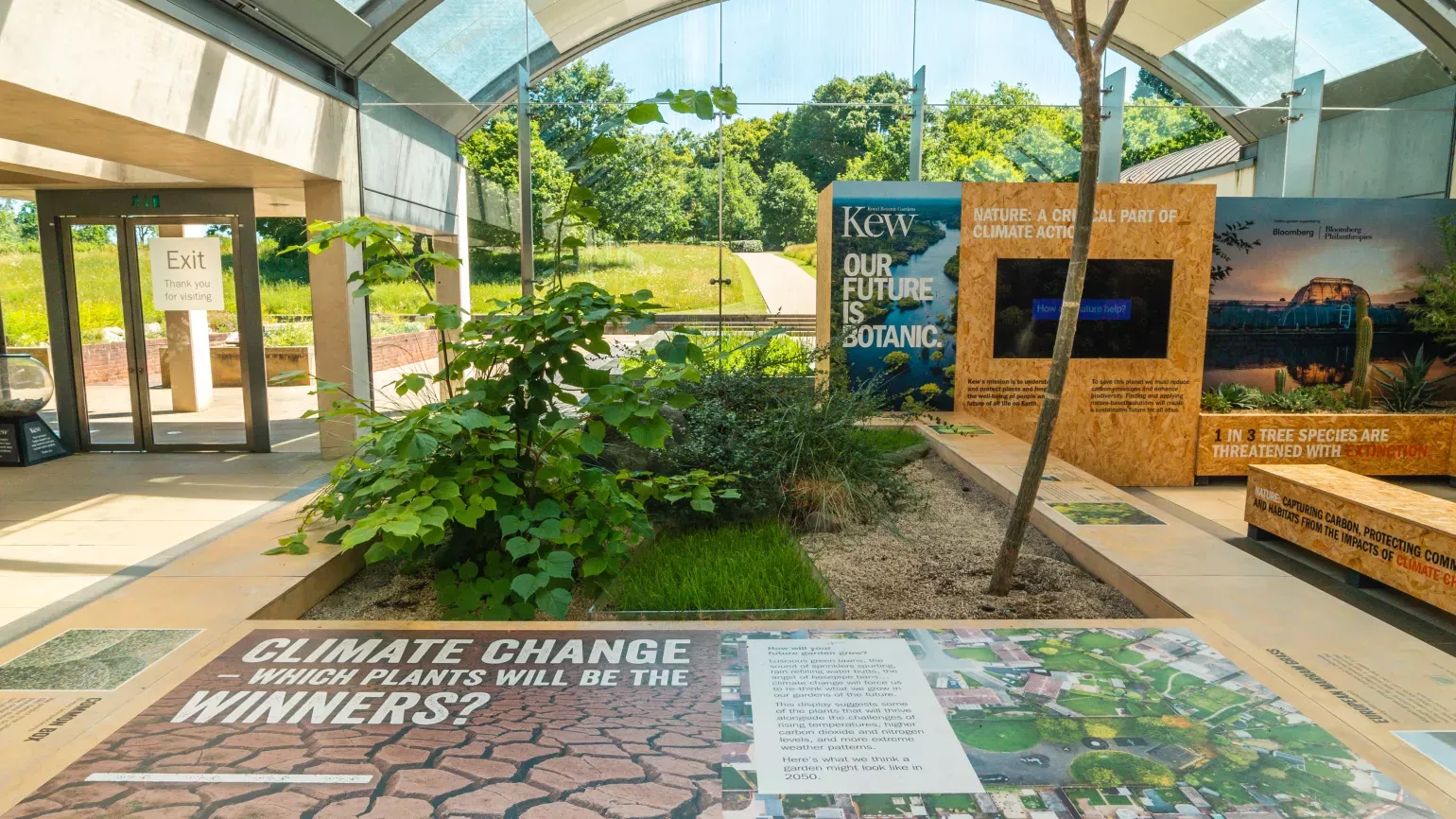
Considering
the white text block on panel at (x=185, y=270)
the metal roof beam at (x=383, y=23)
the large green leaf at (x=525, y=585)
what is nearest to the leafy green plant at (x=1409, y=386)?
the large green leaf at (x=525, y=585)

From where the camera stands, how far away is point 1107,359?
8047 mm

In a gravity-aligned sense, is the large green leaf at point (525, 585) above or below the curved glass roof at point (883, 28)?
below

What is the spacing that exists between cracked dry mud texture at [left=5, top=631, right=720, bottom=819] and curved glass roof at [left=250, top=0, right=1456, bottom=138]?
22.4ft

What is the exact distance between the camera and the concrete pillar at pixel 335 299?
772 centimetres

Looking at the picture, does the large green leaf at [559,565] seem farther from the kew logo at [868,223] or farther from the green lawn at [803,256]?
the green lawn at [803,256]

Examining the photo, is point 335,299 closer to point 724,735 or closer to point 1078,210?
point 1078,210

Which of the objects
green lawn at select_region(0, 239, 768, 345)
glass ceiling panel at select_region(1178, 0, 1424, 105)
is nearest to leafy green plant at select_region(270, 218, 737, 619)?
green lawn at select_region(0, 239, 768, 345)

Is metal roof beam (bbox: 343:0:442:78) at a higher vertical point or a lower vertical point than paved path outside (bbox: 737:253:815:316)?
higher

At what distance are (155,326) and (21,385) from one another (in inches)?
45.1

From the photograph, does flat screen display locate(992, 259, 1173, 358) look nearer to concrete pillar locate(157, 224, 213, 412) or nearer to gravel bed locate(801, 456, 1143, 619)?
gravel bed locate(801, 456, 1143, 619)

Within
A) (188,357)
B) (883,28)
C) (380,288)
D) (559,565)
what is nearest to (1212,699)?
(559,565)

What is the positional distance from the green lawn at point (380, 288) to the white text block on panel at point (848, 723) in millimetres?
5557

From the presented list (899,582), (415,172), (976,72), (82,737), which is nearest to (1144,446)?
(976,72)

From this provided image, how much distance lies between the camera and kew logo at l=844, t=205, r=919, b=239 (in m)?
8.10
